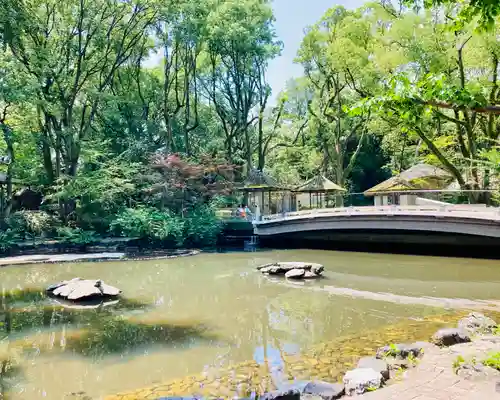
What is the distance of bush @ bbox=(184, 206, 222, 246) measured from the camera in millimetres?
20406

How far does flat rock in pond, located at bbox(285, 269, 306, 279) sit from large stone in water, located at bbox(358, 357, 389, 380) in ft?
25.1

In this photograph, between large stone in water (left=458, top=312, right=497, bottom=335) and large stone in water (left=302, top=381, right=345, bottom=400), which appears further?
large stone in water (left=458, top=312, right=497, bottom=335)

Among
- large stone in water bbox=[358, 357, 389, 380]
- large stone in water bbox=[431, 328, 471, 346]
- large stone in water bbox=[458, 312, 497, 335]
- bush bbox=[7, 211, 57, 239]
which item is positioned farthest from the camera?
bush bbox=[7, 211, 57, 239]

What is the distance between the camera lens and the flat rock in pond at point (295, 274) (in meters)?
12.5

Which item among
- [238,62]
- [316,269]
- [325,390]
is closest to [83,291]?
[316,269]

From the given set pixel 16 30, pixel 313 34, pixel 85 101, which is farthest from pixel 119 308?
pixel 313 34

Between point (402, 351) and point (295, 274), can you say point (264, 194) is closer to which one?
point (295, 274)

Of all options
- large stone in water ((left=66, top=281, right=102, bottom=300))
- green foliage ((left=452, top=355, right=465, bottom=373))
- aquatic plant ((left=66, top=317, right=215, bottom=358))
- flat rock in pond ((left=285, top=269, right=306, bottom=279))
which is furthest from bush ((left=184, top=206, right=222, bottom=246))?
green foliage ((left=452, top=355, right=465, bottom=373))

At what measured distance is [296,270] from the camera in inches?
501

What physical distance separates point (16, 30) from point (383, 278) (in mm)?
17614

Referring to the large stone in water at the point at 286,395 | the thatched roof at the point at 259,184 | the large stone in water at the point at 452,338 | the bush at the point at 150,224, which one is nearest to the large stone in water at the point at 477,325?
the large stone in water at the point at 452,338

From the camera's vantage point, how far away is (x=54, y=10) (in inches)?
813

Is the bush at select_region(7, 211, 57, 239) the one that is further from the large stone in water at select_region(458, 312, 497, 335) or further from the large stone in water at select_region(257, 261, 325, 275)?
the large stone in water at select_region(458, 312, 497, 335)

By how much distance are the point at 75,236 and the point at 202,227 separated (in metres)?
5.56
